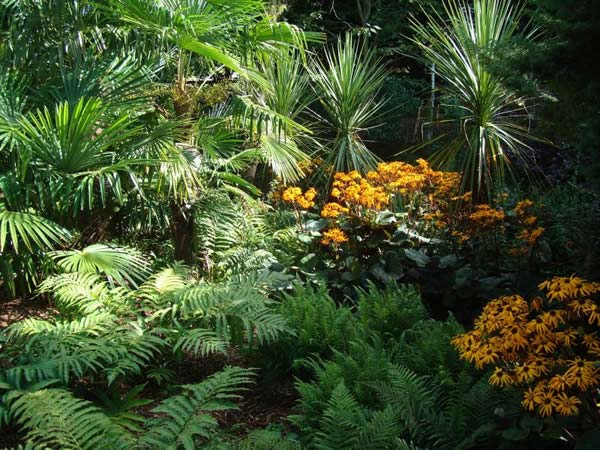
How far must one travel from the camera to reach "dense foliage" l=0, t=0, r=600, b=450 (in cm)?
240

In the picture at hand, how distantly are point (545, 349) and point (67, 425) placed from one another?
1809 mm

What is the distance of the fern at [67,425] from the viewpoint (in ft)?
7.59

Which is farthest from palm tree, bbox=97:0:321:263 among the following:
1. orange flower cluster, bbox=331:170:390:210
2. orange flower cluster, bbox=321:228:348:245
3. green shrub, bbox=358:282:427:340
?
green shrub, bbox=358:282:427:340

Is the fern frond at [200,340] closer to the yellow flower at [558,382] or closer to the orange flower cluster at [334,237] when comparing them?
the orange flower cluster at [334,237]

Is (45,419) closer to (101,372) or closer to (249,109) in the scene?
(101,372)

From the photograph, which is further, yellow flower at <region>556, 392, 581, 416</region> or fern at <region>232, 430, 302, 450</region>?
fern at <region>232, 430, 302, 450</region>

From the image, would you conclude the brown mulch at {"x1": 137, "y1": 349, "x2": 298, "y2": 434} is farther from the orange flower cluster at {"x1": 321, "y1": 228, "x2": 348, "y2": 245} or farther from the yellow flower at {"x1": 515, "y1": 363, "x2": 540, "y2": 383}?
the yellow flower at {"x1": 515, "y1": 363, "x2": 540, "y2": 383}

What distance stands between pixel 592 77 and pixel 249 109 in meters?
2.56

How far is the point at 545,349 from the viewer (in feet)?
7.12

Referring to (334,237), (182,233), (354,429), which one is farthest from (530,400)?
(182,233)

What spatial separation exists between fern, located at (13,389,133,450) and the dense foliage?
0.6 inches

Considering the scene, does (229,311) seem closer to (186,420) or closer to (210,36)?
(186,420)

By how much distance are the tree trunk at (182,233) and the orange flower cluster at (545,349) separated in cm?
286

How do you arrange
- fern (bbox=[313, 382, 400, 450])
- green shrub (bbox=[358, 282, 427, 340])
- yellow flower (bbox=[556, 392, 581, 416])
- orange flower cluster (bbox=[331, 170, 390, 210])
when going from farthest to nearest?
1. orange flower cluster (bbox=[331, 170, 390, 210])
2. green shrub (bbox=[358, 282, 427, 340])
3. fern (bbox=[313, 382, 400, 450])
4. yellow flower (bbox=[556, 392, 581, 416])
